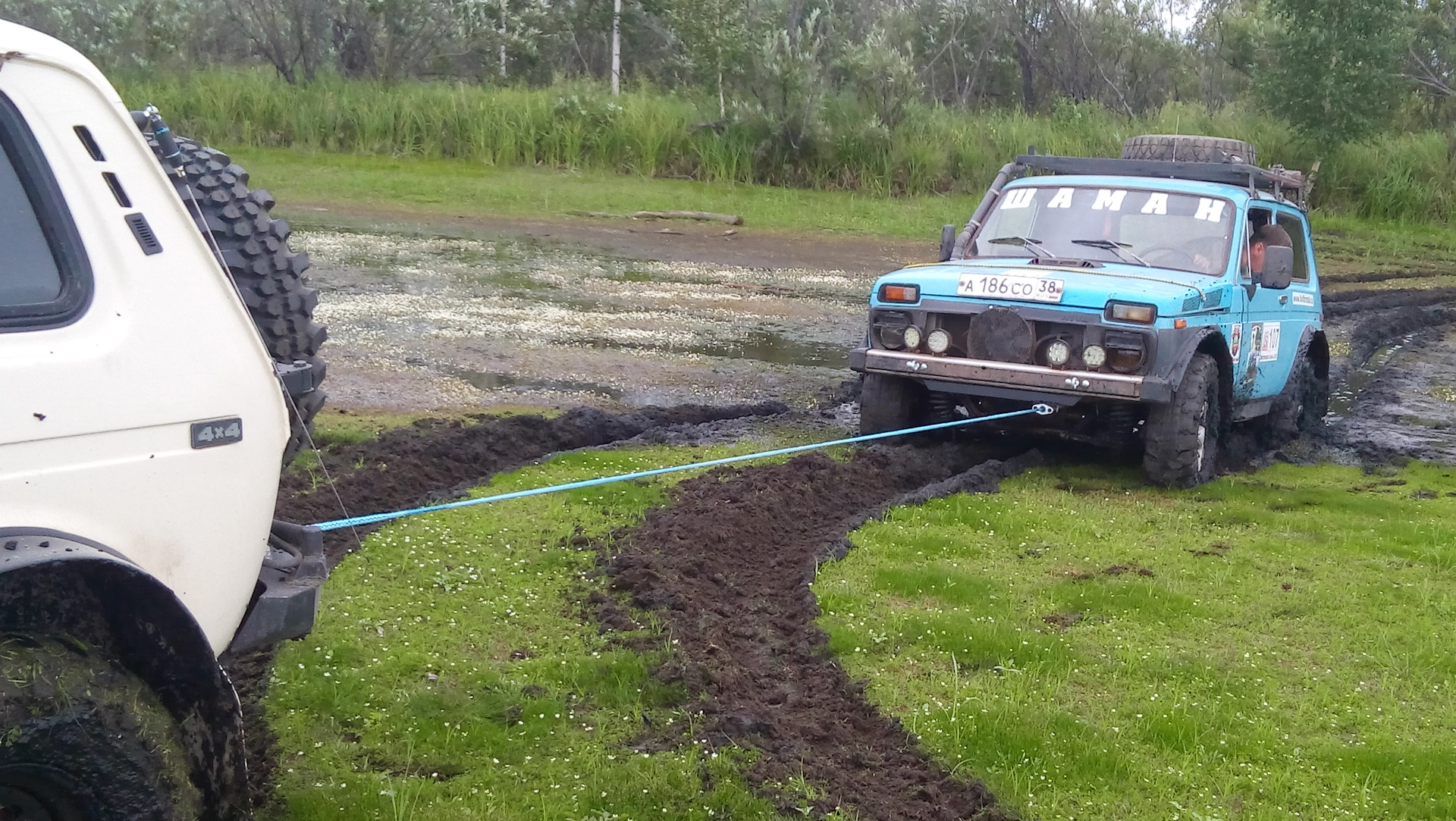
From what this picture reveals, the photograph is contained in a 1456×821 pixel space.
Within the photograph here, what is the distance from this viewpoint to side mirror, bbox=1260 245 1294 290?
909cm

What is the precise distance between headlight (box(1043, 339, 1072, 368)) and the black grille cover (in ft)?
0.36

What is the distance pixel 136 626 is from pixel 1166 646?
407 cm

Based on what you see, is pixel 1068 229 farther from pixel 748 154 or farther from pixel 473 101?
pixel 473 101

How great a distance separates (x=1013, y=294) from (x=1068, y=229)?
47.6 inches

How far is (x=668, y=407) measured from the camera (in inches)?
398

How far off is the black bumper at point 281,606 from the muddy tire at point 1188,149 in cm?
866

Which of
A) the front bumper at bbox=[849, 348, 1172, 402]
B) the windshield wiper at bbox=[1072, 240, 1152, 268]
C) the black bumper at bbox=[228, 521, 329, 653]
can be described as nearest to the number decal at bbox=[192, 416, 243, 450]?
A: the black bumper at bbox=[228, 521, 329, 653]

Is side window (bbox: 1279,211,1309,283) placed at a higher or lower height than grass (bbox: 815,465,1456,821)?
higher

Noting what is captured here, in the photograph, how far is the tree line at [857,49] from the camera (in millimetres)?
25719

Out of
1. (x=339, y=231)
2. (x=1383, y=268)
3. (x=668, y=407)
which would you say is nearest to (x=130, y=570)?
(x=668, y=407)

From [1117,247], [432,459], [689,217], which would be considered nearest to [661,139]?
[689,217]

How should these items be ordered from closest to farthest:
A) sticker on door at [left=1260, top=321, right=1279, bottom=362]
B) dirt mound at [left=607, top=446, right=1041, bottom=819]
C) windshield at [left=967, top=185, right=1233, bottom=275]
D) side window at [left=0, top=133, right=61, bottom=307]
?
side window at [left=0, top=133, right=61, bottom=307]
dirt mound at [left=607, top=446, right=1041, bottom=819]
windshield at [left=967, top=185, right=1233, bottom=275]
sticker on door at [left=1260, top=321, right=1279, bottom=362]

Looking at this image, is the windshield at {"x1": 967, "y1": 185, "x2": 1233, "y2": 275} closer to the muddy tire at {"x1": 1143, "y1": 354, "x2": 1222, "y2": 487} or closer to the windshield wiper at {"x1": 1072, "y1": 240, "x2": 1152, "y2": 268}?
the windshield wiper at {"x1": 1072, "y1": 240, "x2": 1152, "y2": 268}

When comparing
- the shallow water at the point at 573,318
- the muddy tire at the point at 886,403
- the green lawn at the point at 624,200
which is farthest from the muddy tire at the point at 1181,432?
the green lawn at the point at 624,200
